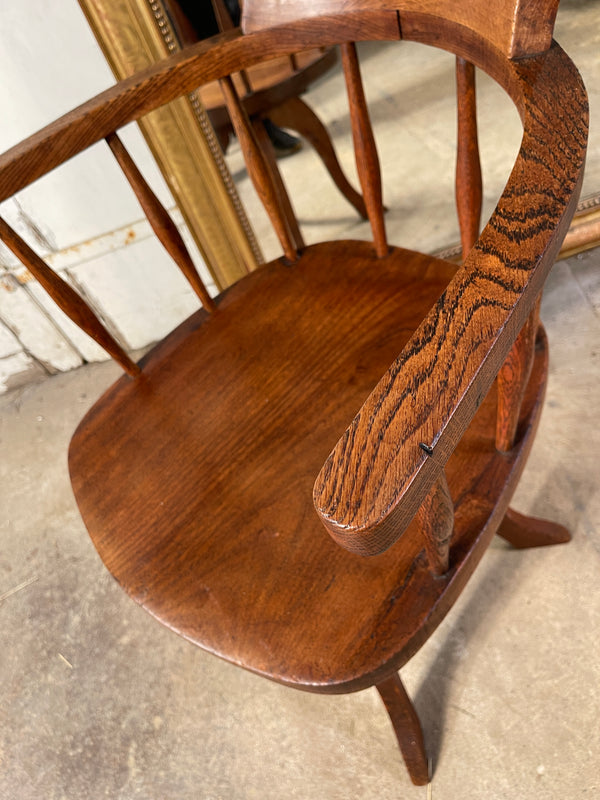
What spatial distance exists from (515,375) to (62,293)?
0.53 meters

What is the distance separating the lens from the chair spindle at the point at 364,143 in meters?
0.76

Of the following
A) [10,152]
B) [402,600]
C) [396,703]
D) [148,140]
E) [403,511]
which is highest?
[10,152]

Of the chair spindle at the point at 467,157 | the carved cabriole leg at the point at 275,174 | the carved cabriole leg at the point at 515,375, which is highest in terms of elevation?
the chair spindle at the point at 467,157

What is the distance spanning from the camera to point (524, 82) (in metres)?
0.55

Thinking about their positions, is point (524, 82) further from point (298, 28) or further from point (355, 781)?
point (355, 781)

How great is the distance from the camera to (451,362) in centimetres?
43

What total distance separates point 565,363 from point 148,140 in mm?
924

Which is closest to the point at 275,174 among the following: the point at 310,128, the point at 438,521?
the point at 310,128

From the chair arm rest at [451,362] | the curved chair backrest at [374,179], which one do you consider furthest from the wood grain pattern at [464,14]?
the chair arm rest at [451,362]

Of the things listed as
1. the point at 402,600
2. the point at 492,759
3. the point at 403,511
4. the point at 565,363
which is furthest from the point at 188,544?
the point at 565,363

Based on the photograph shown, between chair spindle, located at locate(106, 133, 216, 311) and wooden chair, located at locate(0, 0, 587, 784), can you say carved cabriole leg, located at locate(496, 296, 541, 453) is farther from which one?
chair spindle, located at locate(106, 133, 216, 311)

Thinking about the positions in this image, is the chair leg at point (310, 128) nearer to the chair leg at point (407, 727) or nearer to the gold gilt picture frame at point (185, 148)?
the gold gilt picture frame at point (185, 148)

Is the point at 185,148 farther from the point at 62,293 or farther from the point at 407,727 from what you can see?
the point at 407,727

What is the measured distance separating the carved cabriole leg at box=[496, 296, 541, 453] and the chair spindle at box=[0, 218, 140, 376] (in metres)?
0.48
